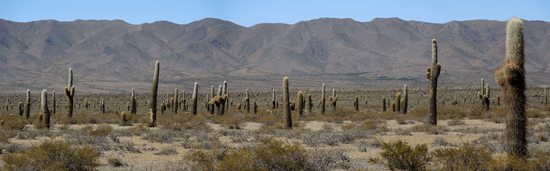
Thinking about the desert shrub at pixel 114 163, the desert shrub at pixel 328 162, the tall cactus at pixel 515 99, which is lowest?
the desert shrub at pixel 114 163

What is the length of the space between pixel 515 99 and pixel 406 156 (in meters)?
2.36

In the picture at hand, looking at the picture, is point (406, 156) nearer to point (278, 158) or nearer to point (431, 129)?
point (278, 158)

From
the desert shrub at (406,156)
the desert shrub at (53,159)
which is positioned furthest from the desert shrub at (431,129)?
the desert shrub at (53,159)

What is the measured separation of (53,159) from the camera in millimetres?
12852

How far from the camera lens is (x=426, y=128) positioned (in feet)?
85.0

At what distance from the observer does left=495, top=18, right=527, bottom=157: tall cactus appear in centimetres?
1261

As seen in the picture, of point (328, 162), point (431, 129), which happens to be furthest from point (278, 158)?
point (431, 129)

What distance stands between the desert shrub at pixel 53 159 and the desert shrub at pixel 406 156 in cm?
571

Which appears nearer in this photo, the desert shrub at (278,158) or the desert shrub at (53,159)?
the desert shrub at (278,158)

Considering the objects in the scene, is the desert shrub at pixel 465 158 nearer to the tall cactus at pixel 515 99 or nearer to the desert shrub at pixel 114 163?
the tall cactus at pixel 515 99

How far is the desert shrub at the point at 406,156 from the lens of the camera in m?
12.3

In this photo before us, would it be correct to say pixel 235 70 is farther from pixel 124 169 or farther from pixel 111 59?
pixel 124 169

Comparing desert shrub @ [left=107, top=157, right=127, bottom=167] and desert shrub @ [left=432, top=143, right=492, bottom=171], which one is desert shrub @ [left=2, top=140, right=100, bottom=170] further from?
desert shrub @ [left=432, top=143, right=492, bottom=171]

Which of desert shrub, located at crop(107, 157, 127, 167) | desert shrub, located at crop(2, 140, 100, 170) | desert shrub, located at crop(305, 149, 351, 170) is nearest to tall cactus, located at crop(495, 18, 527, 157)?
desert shrub, located at crop(305, 149, 351, 170)
